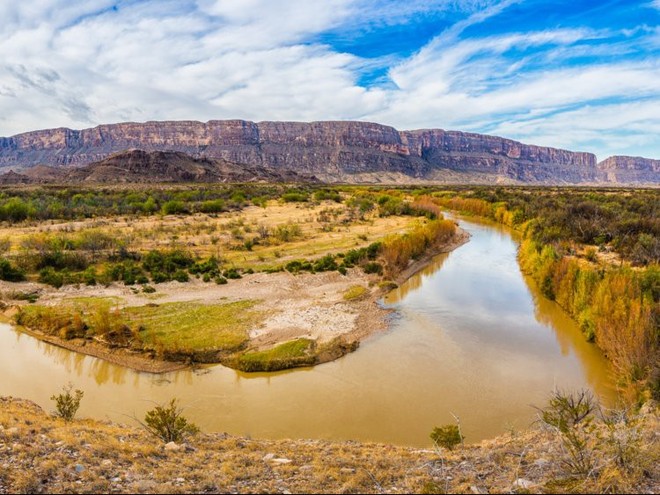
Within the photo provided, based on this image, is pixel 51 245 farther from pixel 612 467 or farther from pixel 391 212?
pixel 391 212

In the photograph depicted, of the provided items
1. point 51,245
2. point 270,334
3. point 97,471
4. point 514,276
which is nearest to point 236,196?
point 51,245

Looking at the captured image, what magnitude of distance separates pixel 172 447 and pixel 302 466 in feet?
→ 8.51

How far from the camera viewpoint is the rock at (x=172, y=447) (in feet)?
24.9

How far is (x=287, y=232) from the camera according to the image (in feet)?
117

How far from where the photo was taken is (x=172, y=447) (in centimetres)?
769

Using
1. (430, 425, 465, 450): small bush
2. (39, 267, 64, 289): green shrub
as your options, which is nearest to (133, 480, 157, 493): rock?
(430, 425, 465, 450): small bush

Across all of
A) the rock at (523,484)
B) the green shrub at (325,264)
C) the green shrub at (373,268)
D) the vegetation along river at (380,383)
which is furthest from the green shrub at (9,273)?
the rock at (523,484)

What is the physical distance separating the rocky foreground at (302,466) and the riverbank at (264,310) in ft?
20.0

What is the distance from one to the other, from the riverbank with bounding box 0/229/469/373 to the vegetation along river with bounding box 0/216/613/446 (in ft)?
1.67

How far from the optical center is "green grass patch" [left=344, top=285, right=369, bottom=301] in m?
21.4

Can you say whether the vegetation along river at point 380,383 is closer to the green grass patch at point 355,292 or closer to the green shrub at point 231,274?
the green grass patch at point 355,292

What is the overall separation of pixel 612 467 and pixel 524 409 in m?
6.41

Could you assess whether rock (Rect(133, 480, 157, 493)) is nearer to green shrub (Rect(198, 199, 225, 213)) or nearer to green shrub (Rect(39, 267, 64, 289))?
green shrub (Rect(39, 267, 64, 289))

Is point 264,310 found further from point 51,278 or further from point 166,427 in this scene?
point 51,278
